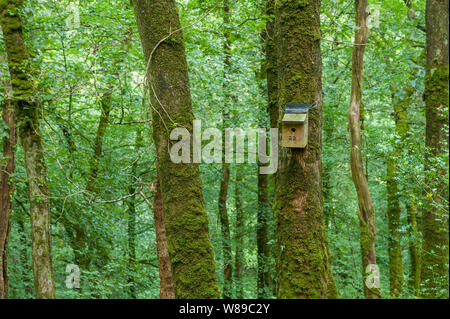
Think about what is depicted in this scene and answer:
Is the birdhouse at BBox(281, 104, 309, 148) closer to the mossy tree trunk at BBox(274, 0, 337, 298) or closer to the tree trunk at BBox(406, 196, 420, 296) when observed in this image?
the mossy tree trunk at BBox(274, 0, 337, 298)

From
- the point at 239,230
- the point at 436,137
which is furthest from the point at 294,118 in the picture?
the point at 239,230

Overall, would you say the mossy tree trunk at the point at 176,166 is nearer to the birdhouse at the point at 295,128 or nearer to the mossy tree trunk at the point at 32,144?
the birdhouse at the point at 295,128

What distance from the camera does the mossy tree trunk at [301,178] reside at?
11.6 feet

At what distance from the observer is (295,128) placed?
3.60 meters

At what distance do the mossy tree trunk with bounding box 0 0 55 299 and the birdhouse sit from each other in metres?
3.46

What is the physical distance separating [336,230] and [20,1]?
9641 mm

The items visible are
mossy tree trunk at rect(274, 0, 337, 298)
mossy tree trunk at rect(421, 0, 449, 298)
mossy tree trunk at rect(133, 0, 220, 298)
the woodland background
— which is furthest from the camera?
the woodland background

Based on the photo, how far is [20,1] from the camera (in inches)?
235

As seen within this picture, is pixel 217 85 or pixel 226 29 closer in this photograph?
pixel 226 29

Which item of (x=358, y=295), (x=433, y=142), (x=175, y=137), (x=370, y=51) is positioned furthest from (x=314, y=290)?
(x=358, y=295)

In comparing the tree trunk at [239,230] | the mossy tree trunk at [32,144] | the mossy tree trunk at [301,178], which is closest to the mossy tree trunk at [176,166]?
the mossy tree trunk at [301,178]

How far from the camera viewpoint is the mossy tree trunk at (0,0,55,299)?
18.0 ft

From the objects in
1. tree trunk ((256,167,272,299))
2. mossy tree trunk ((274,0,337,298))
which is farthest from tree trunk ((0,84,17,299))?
tree trunk ((256,167,272,299))

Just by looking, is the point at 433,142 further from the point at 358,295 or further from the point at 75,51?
the point at 358,295
